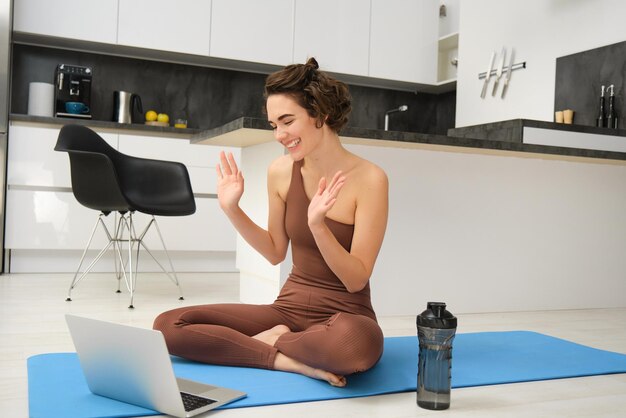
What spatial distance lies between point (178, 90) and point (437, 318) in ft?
14.8

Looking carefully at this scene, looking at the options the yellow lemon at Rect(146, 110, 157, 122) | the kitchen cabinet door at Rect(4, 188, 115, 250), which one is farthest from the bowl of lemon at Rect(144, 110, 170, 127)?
the kitchen cabinet door at Rect(4, 188, 115, 250)

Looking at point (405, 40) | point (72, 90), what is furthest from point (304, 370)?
point (405, 40)

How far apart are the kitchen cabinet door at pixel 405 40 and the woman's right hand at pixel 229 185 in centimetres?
413

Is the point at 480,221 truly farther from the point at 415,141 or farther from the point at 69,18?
the point at 69,18

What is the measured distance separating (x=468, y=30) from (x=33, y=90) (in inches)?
133

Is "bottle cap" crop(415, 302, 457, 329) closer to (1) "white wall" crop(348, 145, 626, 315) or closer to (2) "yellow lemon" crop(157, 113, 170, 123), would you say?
(1) "white wall" crop(348, 145, 626, 315)

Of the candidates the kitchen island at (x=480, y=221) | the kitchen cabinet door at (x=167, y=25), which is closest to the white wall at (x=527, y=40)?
the kitchen island at (x=480, y=221)

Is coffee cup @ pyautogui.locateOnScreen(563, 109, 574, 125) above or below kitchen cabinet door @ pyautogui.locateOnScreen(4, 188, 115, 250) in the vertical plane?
above

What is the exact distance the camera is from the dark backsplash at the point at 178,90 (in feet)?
17.5

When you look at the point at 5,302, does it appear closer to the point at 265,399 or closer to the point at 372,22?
the point at 265,399

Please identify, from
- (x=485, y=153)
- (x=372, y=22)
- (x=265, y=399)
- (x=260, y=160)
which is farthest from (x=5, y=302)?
(x=372, y=22)

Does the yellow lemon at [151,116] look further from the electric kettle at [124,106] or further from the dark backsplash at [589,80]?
the dark backsplash at [589,80]

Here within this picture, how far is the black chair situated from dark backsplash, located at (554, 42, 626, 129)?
2.65 meters

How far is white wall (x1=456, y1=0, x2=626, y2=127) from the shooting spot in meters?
4.71
